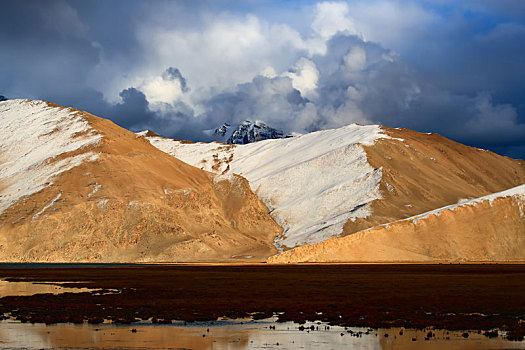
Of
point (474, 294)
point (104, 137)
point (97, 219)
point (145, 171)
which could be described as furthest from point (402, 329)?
point (104, 137)

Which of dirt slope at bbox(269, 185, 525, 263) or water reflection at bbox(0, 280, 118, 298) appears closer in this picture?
water reflection at bbox(0, 280, 118, 298)

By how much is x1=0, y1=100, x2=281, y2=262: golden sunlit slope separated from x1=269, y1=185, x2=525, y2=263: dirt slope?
131 ft

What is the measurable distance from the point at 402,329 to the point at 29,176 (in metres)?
161

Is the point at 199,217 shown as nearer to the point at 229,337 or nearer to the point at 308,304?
the point at 308,304

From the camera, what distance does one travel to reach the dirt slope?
125 metres

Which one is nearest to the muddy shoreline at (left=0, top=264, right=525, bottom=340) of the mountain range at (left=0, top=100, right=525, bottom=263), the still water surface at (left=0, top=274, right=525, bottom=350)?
the still water surface at (left=0, top=274, right=525, bottom=350)

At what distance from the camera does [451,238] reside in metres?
127

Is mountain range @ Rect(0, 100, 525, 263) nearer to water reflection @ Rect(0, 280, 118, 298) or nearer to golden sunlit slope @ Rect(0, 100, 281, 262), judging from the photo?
golden sunlit slope @ Rect(0, 100, 281, 262)

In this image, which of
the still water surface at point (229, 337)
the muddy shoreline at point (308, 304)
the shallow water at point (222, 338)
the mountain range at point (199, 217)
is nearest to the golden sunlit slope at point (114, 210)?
the mountain range at point (199, 217)

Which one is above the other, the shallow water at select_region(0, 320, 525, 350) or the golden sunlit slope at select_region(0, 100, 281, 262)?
the golden sunlit slope at select_region(0, 100, 281, 262)

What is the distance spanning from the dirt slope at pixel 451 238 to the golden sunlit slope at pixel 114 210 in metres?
39.8

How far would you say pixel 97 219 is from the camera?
157375 mm

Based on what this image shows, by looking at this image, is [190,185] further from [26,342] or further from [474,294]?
[26,342]

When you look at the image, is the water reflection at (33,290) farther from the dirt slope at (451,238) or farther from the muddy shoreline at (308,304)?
the dirt slope at (451,238)
